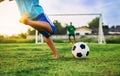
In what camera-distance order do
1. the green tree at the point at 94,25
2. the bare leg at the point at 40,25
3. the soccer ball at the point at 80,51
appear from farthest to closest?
the green tree at the point at 94,25 → the soccer ball at the point at 80,51 → the bare leg at the point at 40,25

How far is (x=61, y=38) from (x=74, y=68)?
6516 mm

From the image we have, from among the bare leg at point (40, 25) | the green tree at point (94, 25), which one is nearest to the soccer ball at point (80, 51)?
the bare leg at point (40, 25)

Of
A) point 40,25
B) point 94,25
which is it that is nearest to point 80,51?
point 40,25

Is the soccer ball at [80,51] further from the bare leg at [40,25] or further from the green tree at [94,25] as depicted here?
the green tree at [94,25]

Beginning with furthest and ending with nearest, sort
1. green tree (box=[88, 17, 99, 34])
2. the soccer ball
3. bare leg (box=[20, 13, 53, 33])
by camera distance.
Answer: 1. green tree (box=[88, 17, 99, 34])
2. the soccer ball
3. bare leg (box=[20, 13, 53, 33])

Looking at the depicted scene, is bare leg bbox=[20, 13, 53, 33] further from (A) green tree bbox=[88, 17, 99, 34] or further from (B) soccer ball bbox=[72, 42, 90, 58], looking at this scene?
(A) green tree bbox=[88, 17, 99, 34]

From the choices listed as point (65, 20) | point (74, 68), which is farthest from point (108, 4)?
point (74, 68)

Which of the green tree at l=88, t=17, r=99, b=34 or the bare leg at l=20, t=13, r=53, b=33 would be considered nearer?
the bare leg at l=20, t=13, r=53, b=33

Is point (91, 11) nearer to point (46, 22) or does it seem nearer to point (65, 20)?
point (65, 20)

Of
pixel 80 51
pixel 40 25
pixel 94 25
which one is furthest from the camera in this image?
pixel 94 25

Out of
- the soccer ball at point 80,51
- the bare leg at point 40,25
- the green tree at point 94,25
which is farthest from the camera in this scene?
the green tree at point 94,25

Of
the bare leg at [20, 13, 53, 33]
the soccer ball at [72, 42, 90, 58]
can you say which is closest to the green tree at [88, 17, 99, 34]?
the soccer ball at [72, 42, 90, 58]

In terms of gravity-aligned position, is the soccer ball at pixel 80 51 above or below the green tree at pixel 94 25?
below

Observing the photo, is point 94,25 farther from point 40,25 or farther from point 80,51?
point 40,25
